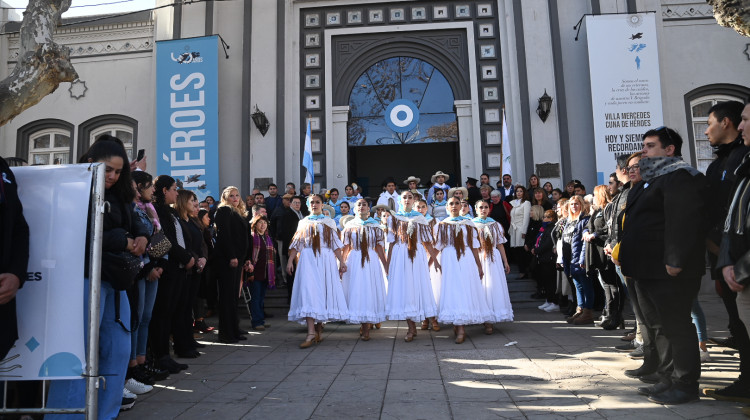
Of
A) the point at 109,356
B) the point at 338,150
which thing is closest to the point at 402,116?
the point at 338,150

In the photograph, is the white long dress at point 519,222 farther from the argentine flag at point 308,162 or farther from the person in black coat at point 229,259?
the person in black coat at point 229,259

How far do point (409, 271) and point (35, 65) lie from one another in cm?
554

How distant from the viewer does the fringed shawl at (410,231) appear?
7.11 metres

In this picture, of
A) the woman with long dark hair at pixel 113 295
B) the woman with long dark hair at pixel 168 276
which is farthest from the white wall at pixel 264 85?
the woman with long dark hair at pixel 113 295

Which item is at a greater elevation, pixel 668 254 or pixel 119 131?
pixel 119 131

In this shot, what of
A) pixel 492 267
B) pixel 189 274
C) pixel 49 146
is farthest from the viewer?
pixel 49 146

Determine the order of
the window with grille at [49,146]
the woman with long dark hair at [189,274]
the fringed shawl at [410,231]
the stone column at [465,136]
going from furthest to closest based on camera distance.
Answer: the window with grille at [49,146] < the stone column at [465,136] < the fringed shawl at [410,231] < the woman with long dark hair at [189,274]

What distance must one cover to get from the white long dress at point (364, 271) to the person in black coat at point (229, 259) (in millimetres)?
1463

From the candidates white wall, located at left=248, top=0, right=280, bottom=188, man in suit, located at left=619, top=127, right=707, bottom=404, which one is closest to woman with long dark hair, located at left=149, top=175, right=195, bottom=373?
man in suit, located at left=619, top=127, right=707, bottom=404

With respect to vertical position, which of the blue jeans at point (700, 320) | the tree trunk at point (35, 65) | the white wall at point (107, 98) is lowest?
the blue jeans at point (700, 320)

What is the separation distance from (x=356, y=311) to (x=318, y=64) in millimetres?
8897

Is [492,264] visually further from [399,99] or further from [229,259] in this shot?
[399,99]

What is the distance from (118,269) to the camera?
10.7ft

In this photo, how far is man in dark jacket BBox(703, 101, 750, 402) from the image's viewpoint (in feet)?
12.1
